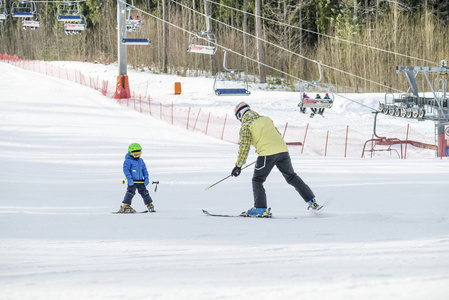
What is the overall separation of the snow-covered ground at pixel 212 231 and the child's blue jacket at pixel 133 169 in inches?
22.8

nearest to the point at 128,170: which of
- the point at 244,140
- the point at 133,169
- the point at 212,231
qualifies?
the point at 133,169

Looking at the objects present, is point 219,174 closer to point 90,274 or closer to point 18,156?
point 18,156

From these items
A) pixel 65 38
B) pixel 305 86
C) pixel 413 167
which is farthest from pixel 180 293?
pixel 65 38

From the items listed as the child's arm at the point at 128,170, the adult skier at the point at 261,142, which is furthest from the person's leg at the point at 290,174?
the child's arm at the point at 128,170

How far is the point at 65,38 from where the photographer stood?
263 ft

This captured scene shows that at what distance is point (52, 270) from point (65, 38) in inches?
3090

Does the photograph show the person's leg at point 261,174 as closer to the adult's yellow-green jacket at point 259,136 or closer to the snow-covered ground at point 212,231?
the adult's yellow-green jacket at point 259,136

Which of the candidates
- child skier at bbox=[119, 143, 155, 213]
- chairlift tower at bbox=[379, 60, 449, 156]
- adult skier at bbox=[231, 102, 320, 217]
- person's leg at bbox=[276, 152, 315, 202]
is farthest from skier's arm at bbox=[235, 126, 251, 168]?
chairlift tower at bbox=[379, 60, 449, 156]

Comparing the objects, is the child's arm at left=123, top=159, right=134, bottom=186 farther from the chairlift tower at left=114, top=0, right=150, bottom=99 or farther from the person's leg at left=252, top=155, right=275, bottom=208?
the chairlift tower at left=114, top=0, right=150, bottom=99

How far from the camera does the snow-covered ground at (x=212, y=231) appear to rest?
4531 millimetres

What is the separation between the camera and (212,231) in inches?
277

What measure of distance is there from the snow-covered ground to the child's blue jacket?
0.58 meters

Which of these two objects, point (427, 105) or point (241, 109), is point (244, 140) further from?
point (427, 105)

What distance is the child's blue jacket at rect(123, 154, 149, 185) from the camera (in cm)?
905
